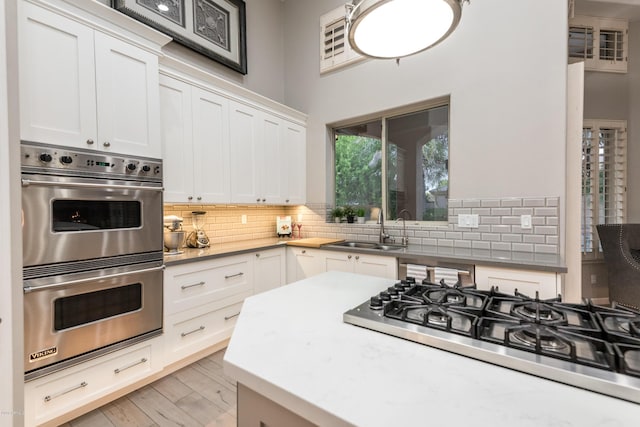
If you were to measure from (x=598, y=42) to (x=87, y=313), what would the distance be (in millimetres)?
6014

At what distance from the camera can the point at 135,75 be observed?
1991 millimetres

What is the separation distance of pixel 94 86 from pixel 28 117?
41 centimetres

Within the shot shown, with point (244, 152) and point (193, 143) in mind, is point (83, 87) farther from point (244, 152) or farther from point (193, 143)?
point (244, 152)

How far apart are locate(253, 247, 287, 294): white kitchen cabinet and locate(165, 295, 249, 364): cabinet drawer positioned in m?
0.31

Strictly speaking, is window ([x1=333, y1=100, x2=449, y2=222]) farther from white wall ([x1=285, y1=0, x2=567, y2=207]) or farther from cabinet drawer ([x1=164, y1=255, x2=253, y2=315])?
cabinet drawer ([x1=164, y1=255, x2=253, y2=315])

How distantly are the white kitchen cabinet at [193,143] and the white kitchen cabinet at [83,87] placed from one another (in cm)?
21

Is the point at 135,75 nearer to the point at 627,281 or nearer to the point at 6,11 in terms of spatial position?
the point at 6,11

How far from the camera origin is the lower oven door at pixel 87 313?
1549mm

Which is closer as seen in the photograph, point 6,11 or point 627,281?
point 6,11

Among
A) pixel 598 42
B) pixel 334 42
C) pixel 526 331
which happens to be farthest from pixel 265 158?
pixel 598 42

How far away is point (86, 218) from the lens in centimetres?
175

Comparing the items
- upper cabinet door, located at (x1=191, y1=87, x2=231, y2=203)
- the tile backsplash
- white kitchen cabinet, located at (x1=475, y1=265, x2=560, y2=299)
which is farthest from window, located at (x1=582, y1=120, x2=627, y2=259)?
upper cabinet door, located at (x1=191, y1=87, x2=231, y2=203)

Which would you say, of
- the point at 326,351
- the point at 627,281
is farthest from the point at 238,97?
the point at 627,281

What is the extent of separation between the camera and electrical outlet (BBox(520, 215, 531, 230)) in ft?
7.83
